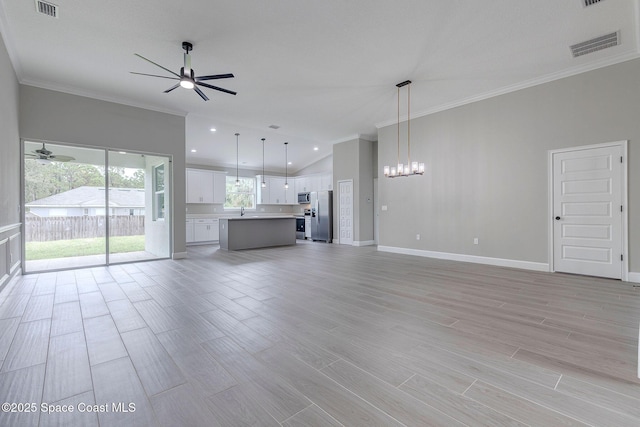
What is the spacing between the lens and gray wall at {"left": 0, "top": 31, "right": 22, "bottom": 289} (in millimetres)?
3453

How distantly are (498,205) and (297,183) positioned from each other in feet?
24.4

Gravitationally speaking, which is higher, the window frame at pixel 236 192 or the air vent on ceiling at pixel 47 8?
the air vent on ceiling at pixel 47 8

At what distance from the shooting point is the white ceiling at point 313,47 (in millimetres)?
3078

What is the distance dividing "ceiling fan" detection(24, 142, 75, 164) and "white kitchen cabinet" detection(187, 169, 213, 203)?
3609 millimetres

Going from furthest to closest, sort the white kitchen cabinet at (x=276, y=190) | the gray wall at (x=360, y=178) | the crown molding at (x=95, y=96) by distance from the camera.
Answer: the white kitchen cabinet at (x=276, y=190), the gray wall at (x=360, y=178), the crown molding at (x=95, y=96)

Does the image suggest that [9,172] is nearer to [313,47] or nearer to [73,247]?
[73,247]

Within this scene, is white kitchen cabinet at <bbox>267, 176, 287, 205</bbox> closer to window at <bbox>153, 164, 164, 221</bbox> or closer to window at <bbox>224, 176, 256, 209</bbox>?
window at <bbox>224, 176, 256, 209</bbox>

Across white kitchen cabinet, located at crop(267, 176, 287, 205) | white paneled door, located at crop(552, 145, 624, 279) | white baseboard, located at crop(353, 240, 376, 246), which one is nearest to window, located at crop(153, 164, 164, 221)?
white kitchen cabinet, located at crop(267, 176, 287, 205)

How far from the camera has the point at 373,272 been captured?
468 centimetres

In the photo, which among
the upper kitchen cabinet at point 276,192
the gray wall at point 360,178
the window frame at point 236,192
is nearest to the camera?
the gray wall at point 360,178

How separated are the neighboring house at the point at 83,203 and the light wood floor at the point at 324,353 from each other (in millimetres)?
1657

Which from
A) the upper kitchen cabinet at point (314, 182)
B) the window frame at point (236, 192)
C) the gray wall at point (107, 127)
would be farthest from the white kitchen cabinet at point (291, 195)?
the gray wall at point (107, 127)

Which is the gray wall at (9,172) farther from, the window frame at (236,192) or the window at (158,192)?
the window frame at (236,192)

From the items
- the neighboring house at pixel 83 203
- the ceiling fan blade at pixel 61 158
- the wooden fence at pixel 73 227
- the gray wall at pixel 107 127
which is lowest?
the wooden fence at pixel 73 227
